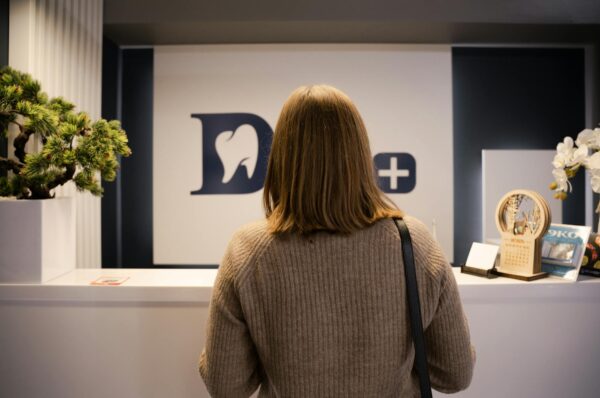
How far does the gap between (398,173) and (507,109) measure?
3.72 ft

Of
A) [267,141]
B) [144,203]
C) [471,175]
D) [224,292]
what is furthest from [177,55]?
[224,292]

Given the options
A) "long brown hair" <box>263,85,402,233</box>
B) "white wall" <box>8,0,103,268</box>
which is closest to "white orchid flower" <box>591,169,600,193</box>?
"long brown hair" <box>263,85,402,233</box>

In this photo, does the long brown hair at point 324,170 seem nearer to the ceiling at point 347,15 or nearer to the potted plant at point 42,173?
the potted plant at point 42,173

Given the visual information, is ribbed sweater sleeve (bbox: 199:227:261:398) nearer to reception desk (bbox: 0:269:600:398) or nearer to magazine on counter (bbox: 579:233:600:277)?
reception desk (bbox: 0:269:600:398)

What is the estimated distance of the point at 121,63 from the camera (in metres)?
3.70

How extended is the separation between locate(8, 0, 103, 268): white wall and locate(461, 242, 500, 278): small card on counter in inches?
90.1

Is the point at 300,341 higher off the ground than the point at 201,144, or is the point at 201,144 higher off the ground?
the point at 201,144

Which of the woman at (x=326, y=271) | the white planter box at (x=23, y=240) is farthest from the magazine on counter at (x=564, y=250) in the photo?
the white planter box at (x=23, y=240)

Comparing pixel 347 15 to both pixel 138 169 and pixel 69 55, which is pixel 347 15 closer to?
pixel 69 55

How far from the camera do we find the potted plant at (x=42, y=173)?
4.83ft

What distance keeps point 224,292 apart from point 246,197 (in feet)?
9.27

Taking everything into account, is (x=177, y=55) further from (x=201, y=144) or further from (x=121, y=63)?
(x=201, y=144)

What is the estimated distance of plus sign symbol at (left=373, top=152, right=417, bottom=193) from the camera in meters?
3.68

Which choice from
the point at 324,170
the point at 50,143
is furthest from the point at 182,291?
the point at 324,170
